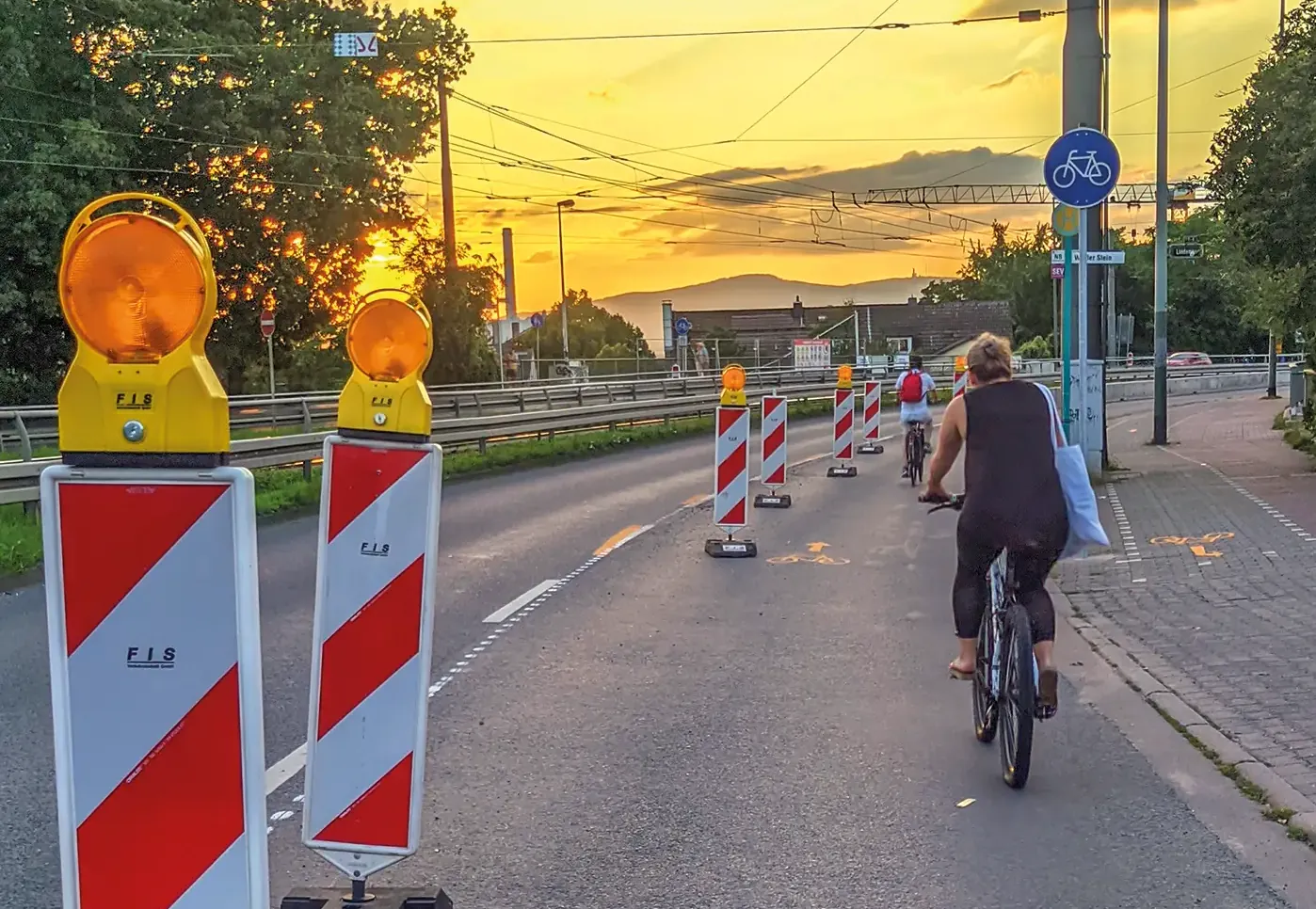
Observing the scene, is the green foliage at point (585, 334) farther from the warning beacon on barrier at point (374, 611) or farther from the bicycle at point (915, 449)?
the warning beacon on barrier at point (374, 611)

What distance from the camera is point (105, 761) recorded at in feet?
8.09

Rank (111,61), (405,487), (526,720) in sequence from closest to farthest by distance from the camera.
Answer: (405,487), (526,720), (111,61)

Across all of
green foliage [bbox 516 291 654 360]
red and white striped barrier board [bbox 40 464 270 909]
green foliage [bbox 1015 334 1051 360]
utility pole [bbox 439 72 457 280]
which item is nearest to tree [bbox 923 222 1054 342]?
green foliage [bbox 1015 334 1051 360]

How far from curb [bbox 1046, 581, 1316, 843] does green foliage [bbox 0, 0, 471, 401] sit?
2456cm

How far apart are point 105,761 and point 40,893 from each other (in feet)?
7.31

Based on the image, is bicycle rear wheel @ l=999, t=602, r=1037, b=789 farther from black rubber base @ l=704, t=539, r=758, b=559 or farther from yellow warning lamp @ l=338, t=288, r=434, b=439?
black rubber base @ l=704, t=539, r=758, b=559

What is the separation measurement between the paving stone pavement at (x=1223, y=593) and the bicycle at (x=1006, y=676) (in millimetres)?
1126

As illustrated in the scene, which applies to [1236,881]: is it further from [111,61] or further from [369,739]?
[111,61]

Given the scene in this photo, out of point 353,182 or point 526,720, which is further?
point 353,182

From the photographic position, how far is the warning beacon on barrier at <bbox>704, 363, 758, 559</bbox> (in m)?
12.0

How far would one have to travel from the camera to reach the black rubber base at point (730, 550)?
12.0 m

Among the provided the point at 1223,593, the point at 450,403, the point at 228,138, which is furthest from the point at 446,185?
the point at 1223,593

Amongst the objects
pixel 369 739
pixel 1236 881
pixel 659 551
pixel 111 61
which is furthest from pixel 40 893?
pixel 111 61

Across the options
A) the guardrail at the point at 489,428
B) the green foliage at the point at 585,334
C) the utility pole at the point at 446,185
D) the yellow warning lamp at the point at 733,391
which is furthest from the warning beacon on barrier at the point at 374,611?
the green foliage at the point at 585,334
